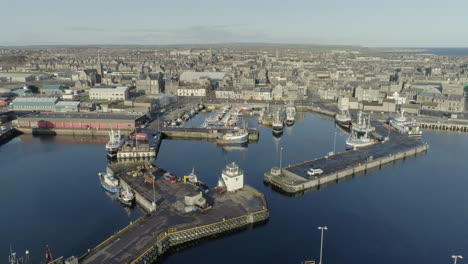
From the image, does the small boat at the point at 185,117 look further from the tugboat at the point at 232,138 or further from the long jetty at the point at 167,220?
the long jetty at the point at 167,220

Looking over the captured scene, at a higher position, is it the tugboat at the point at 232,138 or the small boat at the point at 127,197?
the tugboat at the point at 232,138

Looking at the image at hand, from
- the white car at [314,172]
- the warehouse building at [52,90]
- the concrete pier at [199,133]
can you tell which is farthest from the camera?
the warehouse building at [52,90]

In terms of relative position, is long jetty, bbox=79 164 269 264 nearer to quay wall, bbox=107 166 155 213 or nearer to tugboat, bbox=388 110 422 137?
quay wall, bbox=107 166 155 213

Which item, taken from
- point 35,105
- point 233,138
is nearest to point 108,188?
point 233,138

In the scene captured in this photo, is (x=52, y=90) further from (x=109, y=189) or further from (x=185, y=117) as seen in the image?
(x=109, y=189)

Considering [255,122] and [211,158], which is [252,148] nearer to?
[211,158]

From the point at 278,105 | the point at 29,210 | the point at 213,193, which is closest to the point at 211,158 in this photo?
the point at 213,193

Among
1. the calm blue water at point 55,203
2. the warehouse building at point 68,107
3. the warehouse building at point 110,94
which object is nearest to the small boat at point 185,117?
the calm blue water at point 55,203
